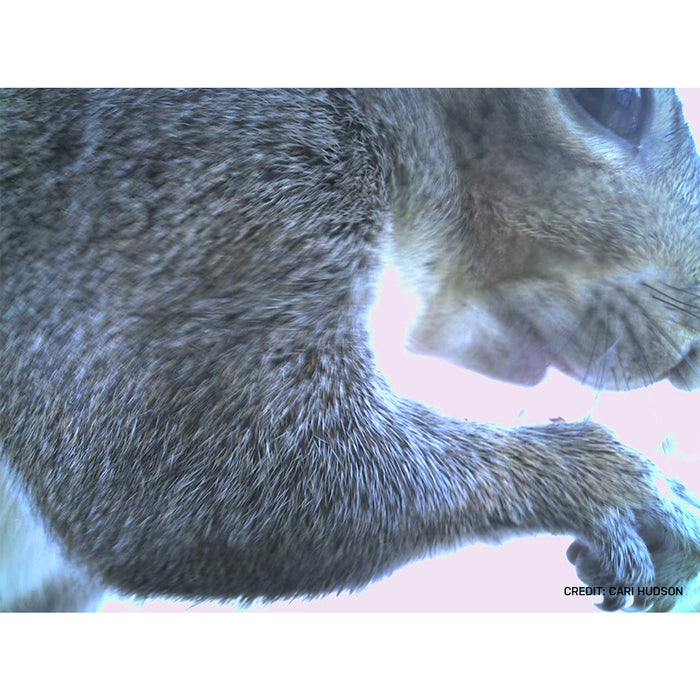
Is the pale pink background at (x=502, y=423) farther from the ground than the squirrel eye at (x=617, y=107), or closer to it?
closer to it

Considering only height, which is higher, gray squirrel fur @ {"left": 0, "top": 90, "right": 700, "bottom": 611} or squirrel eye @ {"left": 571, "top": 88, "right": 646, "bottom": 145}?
squirrel eye @ {"left": 571, "top": 88, "right": 646, "bottom": 145}

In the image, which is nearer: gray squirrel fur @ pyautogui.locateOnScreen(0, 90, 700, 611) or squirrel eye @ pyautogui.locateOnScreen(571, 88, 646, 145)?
gray squirrel fur @ pyautogui.locateOnScreen(0, 90, 700, 611)

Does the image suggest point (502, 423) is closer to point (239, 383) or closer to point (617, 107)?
point (239, 383)

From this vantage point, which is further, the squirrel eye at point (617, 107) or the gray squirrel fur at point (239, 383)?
the squirrel eye at point (617, 107)

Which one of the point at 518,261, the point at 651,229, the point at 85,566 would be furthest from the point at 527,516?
the point at 85,566

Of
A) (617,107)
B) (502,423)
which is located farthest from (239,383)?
(617,107)

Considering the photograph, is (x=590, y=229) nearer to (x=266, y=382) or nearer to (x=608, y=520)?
(x=608, y=520)
